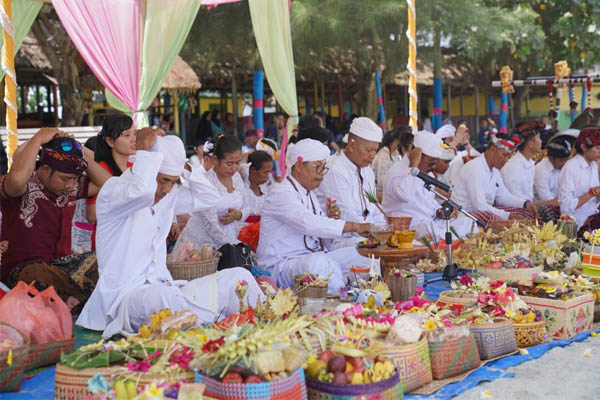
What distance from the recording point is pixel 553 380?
3869mm

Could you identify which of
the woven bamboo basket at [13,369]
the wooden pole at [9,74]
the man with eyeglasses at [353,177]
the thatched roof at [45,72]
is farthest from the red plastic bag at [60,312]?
the thatched roof at [45,72]

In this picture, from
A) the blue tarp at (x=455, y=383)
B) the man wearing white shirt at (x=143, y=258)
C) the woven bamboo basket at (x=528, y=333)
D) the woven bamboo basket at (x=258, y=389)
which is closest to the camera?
the woven bamboo basket at (x=258, y=389)

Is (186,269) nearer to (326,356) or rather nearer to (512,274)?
(326,356)

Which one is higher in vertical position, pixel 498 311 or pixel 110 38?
pixel 110 38

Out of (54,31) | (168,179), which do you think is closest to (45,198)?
(168,179)

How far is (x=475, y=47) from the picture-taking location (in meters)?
16.2

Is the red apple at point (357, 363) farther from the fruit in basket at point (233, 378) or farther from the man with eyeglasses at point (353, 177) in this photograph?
the man with eyeglasses at point (353, 177)

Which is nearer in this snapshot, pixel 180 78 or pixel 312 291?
pixel 312 291

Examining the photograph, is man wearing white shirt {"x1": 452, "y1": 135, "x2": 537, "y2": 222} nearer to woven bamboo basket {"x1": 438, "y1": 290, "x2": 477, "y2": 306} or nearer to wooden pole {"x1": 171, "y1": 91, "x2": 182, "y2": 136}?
woven bamboo basket {"x1": 438, "y1": 290, "x2": 477, "y2": 306}

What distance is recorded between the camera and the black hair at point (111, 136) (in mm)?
5535

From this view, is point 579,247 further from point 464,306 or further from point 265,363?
point 265,363

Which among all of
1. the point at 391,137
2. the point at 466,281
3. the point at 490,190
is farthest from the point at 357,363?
the point at 391,137

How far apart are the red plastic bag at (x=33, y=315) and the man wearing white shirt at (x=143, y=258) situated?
317 millimetres

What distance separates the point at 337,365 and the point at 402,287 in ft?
6.25
